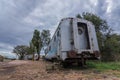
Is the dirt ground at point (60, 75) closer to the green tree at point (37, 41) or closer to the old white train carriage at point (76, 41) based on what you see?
the old white train carriage at point (76, 41)

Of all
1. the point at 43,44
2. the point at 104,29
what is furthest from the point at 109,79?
the point at 43,44

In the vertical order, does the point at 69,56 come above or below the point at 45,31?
below

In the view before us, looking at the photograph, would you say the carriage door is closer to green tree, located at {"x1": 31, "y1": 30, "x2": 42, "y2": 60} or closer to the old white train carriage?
the old white train carriage

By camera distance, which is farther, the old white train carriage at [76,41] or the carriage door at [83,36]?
the carriage door at [83,36]

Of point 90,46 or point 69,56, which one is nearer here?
point 69,56

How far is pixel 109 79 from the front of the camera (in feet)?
21.7

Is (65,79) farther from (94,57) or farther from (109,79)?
(94,57)

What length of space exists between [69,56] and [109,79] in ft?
12.0

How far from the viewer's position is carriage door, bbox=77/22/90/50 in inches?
431

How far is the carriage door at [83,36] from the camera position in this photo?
10938 millimetres

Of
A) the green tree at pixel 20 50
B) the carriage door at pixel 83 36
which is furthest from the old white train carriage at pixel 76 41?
the green tree at pixel 20 50

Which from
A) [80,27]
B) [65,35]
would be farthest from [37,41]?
[65,35]

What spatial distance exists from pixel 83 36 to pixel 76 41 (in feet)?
3.01

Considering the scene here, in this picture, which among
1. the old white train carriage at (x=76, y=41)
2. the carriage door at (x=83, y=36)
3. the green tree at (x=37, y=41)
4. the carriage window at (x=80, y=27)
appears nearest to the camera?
the old white train carriage at (x=76, y=41)
